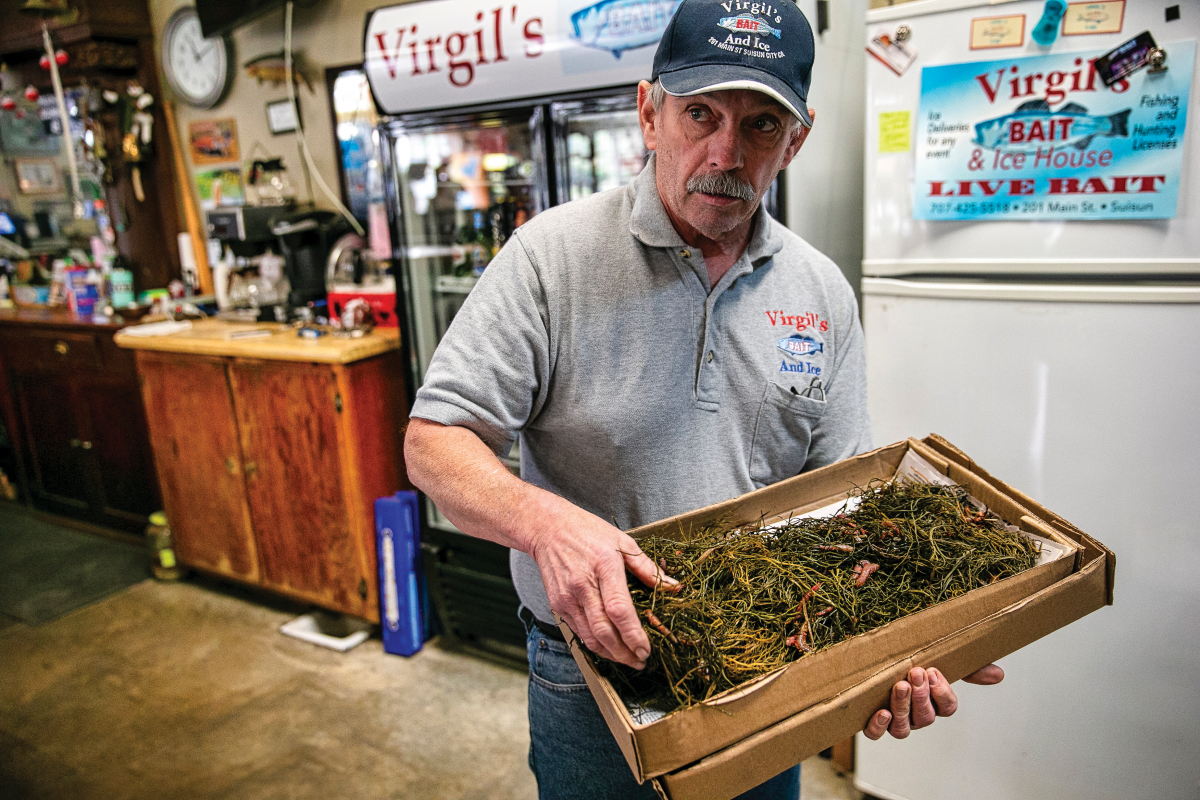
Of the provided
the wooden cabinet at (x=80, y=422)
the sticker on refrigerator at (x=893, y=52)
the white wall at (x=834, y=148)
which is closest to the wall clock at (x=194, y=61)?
the wooden cabinet at (x=80, y=422)

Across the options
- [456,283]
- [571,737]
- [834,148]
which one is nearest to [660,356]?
[571,737]

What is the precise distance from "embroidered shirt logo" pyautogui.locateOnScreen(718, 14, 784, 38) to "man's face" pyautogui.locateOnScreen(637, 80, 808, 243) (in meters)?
0.08

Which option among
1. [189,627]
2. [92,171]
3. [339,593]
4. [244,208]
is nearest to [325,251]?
[244,208]

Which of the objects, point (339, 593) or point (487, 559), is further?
point (339, 593)

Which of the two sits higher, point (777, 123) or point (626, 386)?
point (777, 123)

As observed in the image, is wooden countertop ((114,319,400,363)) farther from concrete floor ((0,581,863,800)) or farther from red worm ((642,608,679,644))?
red worm ((642,608,679,644))

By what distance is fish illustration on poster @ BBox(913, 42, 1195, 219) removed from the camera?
150 cm

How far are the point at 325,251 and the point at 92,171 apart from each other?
2.10m

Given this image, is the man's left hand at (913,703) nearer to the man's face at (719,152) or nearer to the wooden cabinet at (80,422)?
the man's face at (719,152)

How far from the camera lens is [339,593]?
3090mm

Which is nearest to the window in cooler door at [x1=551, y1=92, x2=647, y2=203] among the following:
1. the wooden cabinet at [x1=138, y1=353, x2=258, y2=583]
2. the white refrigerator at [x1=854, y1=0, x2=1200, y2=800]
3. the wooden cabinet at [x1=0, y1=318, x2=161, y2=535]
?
the white refrigerator at [x1=854, y1=0, x2=1200, y2=800]

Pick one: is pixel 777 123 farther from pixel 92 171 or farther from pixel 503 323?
pixel 92 171

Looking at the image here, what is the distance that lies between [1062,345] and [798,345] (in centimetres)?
78

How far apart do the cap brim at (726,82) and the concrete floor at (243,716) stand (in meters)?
2.02
